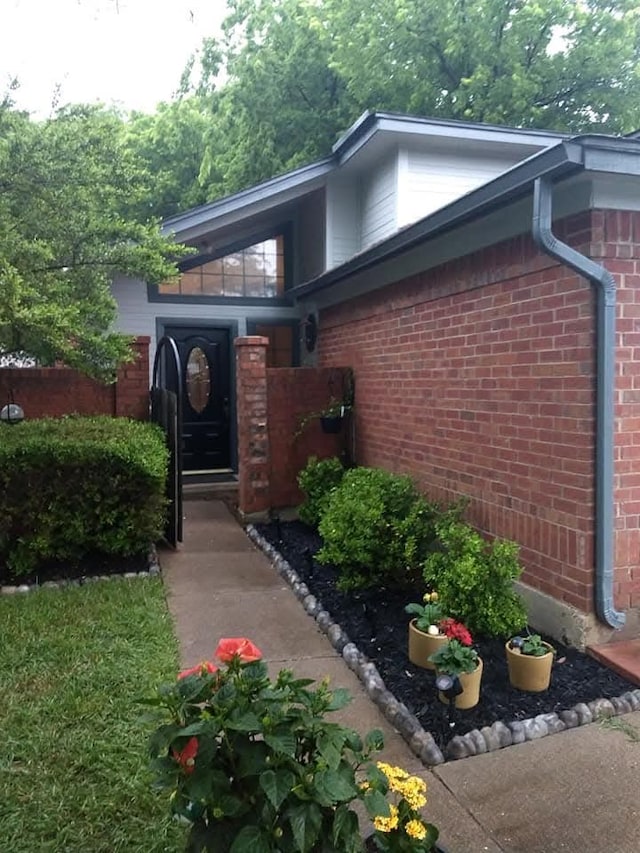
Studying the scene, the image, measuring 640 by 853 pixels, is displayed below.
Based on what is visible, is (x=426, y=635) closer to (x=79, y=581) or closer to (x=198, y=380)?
(x=79, y=581)

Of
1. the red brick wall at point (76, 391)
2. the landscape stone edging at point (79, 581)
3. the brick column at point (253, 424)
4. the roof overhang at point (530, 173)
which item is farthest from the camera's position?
the brick column at point (253, 424)

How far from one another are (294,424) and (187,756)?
599 cm

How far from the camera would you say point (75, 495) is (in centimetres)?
559

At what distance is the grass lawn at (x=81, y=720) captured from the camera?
2.42 m

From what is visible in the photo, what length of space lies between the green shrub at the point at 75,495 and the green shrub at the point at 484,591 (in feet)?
9.21

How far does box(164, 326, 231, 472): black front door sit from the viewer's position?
31.3 feet

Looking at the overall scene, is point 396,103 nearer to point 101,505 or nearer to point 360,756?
point 101,505

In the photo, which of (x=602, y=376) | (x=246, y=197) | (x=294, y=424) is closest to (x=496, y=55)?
(x=246, y=197)

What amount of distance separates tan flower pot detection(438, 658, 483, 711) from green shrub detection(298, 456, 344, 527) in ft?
12.4

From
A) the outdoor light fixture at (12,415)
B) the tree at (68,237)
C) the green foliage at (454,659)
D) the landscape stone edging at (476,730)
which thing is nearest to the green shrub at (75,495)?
the outdoor light fixture at (12,415)

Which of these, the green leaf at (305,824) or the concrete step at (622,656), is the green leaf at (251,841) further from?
the concrete step at (622,656)

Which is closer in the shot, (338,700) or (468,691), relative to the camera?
(338,700)

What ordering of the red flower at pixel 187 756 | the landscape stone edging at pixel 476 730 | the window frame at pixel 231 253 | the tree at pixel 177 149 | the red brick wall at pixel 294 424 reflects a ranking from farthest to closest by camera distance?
the tree at pixel 177 149, the window frame at pixel 231 253, the red brick wall at pixel 294 424, the landscape stone edging at pixel 476 730, the red flower at pixel 187 756

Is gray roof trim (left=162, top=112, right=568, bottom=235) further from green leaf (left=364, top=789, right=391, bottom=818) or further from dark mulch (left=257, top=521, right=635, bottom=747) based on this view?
green leaf (left=364, top=789, right=391, bottom=818)
